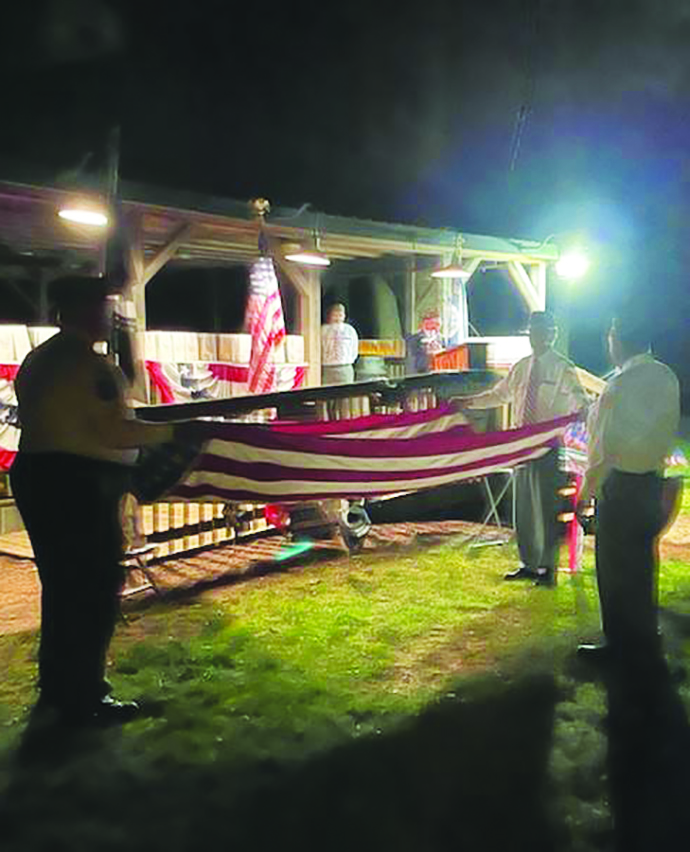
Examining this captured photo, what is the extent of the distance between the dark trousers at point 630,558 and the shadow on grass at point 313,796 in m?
0.80

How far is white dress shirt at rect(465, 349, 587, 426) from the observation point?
5.53 m

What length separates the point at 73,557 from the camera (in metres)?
3.31

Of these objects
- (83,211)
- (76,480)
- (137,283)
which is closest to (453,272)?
(137,283)

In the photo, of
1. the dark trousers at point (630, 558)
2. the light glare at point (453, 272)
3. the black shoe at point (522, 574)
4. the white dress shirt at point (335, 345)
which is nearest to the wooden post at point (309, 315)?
the white dress shirt at point (335, 345)

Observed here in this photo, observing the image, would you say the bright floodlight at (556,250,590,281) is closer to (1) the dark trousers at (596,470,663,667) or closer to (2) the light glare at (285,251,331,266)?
(2) the light glare at (285,251,331,266)

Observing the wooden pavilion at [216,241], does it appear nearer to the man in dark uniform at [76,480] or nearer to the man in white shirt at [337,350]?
the man in white shirt at [337,350]

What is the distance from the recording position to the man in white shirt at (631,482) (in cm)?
385

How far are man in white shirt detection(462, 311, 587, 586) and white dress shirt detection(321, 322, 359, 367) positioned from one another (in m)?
4.12

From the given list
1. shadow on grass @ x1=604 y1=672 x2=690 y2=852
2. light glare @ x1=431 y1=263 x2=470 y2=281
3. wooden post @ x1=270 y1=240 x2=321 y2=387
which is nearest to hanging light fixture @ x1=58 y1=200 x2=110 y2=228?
wooden post @ x1=270 y1=240 x2=321 y2=387

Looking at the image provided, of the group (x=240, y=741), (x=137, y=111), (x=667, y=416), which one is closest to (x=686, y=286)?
(x=137, y=111)

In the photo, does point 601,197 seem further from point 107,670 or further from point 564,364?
point 107,670

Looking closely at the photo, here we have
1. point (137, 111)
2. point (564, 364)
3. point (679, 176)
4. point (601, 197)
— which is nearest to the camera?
point (564, 364)

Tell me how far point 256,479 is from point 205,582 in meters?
1.77

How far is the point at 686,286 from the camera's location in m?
24.6
